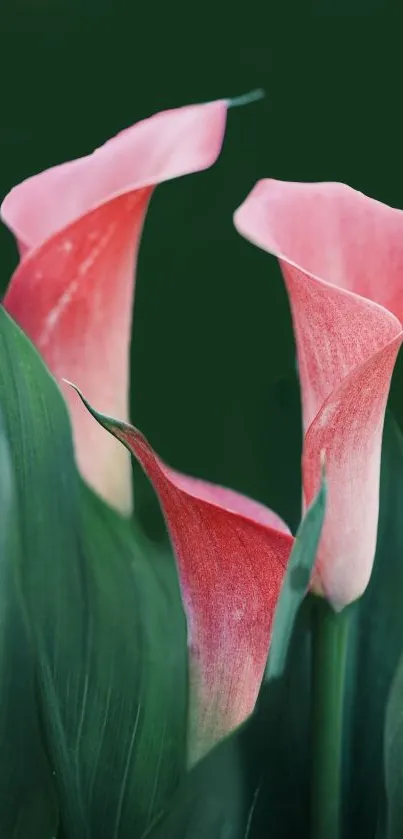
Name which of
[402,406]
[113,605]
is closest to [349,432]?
[113,605]

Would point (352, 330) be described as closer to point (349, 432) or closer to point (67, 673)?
→ point (349, 432)

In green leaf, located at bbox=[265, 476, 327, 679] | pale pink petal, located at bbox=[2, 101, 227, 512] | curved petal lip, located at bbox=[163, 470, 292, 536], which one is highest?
pale pink petal, located at bbox=[2, 101, 227, 512]

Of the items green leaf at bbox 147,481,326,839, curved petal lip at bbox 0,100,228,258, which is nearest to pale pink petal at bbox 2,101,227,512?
curved petal lip at bbox 0,100,228,258

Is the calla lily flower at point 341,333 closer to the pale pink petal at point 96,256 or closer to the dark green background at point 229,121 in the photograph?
the pale pink petal at point 96,256

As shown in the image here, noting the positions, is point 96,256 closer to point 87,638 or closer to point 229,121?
point 87,638

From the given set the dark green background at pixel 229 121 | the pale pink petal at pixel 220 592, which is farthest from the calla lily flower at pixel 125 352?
the dark green background at pixel 229 121

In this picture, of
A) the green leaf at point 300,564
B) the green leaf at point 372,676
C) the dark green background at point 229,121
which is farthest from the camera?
the dark green background at point 229,121

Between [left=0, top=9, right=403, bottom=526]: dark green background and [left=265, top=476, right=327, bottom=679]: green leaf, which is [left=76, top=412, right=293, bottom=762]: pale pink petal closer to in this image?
[left=265, top=476, right=327, bottom=679]: green leaf

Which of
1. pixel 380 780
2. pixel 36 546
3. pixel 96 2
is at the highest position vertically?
pixel 96 2
